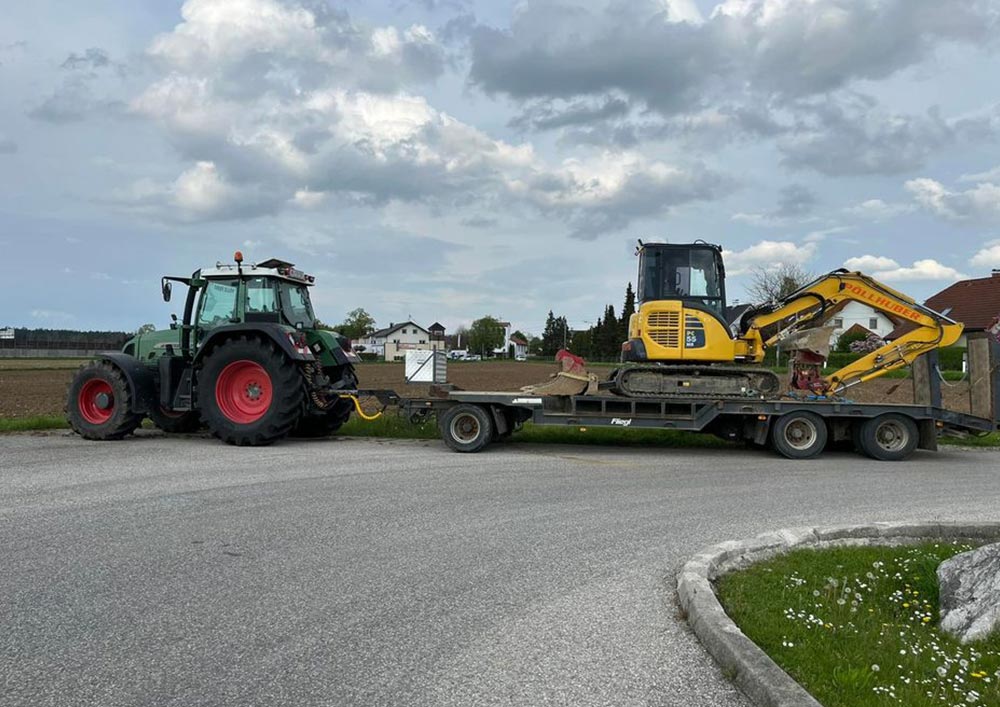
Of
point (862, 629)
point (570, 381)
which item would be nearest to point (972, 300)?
point (570, 381)

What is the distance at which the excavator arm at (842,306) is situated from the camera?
41.4 feet

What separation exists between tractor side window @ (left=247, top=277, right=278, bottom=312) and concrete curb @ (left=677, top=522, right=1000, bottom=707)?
30.5 ft

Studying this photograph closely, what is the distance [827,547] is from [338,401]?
918 centimetres

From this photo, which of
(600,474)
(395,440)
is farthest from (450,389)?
(600,474)

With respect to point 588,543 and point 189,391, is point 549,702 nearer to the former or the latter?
point 588,543

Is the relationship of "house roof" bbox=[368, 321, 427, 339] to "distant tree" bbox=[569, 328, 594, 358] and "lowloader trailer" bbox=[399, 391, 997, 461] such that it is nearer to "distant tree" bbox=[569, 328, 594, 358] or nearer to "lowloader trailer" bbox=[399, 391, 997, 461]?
"distant tree" bbox=[569, 328, 594, 358]

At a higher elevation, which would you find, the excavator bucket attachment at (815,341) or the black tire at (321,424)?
the excavator bucket attachment at (815,341)

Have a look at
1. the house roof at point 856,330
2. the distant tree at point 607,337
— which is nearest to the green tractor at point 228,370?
the house roof at point 856,330

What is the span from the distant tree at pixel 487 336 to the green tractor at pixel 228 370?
117 m

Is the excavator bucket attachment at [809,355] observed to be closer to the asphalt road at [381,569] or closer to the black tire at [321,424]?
the asphalt road at [381,569]

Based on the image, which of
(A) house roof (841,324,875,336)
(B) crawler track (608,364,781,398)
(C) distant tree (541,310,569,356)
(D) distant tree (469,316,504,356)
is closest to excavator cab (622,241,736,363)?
(B) crawler track (608,364,781,398)

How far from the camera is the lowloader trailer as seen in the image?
11.8m

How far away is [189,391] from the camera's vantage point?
42.5 feet

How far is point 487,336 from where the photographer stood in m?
131
